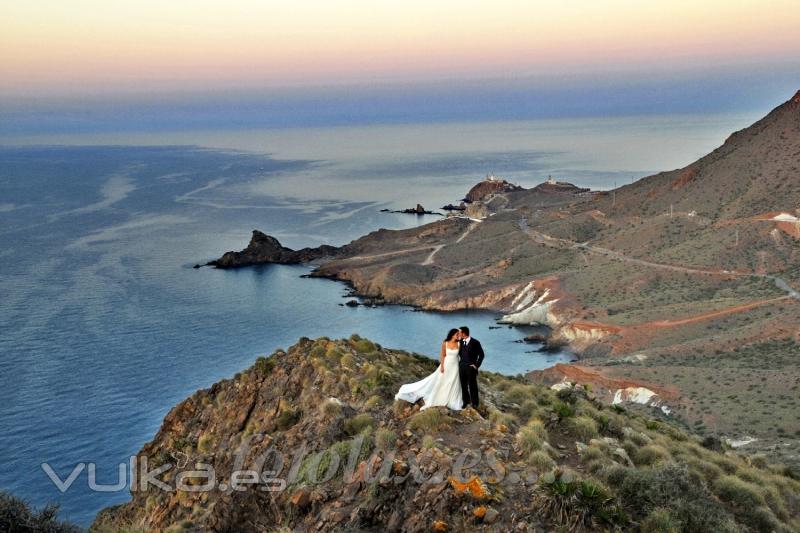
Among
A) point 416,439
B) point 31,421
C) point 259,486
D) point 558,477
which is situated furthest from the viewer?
point 31,421

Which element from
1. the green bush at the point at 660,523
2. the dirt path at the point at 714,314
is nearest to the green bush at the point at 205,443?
the green bush at the point at 660,523

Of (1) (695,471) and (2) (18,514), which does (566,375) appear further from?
(2) (18,514)

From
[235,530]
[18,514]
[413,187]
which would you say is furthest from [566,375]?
[413,187]

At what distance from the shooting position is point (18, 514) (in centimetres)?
976

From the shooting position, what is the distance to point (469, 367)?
13.1 m

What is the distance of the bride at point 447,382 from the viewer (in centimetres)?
1311

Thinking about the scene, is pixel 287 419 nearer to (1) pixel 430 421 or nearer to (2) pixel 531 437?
(1) pixel 430 421

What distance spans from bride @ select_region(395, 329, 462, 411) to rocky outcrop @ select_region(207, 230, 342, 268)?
86998mm

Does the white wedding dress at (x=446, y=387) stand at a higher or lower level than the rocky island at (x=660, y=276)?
higher

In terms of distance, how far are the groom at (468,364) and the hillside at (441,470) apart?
1.67 feet

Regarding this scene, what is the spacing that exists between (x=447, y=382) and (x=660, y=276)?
64731 millimetres

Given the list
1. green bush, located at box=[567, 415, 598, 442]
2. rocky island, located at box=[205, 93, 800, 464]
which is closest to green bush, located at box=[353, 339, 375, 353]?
green bush, located at box=[567, 415, 598, 442]

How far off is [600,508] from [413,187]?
600 ft

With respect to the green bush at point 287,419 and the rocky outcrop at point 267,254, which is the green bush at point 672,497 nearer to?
the green bush at point 287,419
